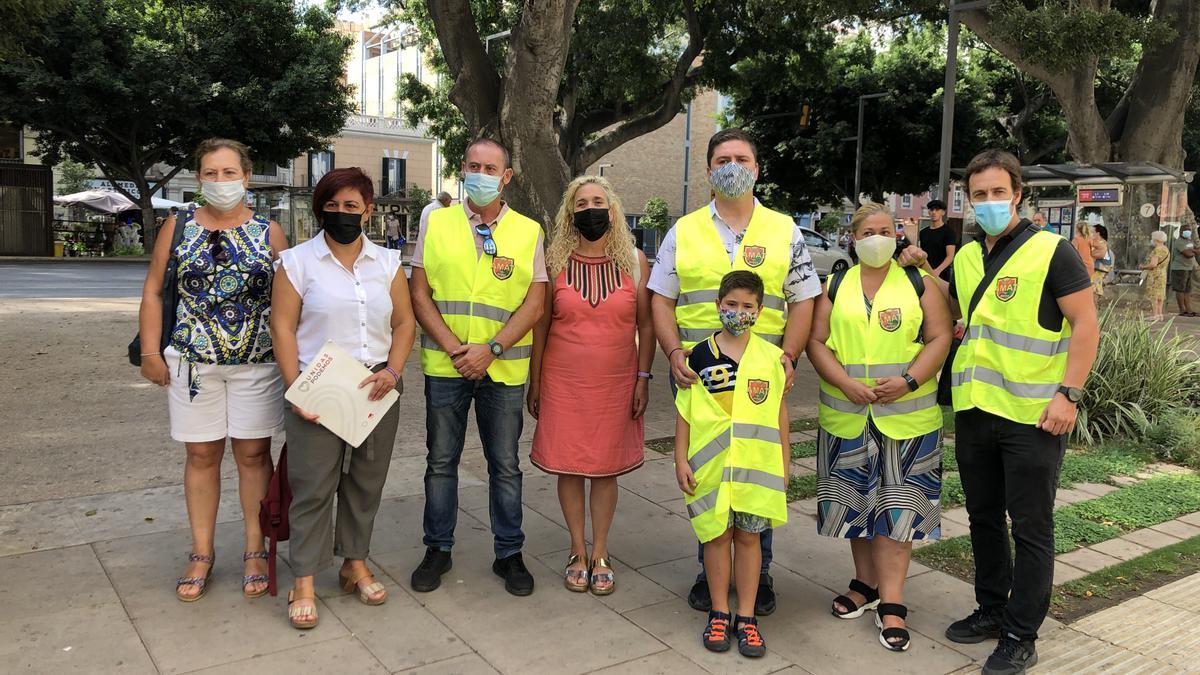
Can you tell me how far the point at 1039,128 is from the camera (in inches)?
1167

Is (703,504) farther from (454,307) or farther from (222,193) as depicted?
(222,193)

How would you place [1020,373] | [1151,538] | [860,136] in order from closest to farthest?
[1020,373]
[1151,538]
[860,136]

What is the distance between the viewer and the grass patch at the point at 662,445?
6.54 meters

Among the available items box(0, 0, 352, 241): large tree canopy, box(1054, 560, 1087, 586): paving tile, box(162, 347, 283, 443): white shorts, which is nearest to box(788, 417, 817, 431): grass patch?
box(1054, 560, 1087, 586): paving tile

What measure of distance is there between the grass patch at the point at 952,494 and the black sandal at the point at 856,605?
1678mm

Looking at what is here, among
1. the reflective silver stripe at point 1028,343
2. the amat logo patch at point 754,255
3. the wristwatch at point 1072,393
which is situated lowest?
the wristwatch at point 1072,393

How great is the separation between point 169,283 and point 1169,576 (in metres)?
4.83

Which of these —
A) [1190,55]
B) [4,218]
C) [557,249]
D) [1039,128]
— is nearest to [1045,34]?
[1190,55]

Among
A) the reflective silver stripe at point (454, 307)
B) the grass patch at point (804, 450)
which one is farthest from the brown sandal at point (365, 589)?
the grass patch at point (804, 450)

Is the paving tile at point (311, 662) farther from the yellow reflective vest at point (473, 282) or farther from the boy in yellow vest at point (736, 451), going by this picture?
the boy in yellow vest at point (736, 451)

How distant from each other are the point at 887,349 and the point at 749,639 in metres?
1.23

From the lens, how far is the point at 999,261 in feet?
11.3

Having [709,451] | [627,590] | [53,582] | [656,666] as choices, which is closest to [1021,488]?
[709,451]

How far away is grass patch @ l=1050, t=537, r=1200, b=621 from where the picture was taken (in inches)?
163
